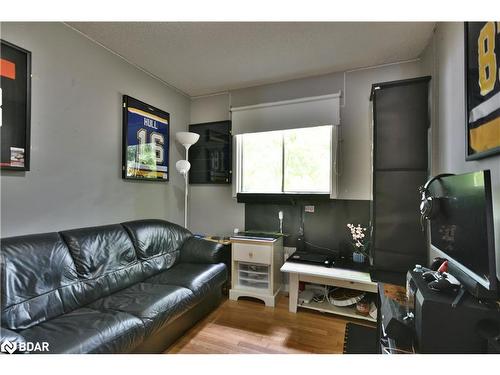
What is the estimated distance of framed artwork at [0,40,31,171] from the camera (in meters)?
1.51

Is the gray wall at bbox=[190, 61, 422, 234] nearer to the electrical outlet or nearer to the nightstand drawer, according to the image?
the nightstand drawer

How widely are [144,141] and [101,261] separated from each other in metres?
1.40

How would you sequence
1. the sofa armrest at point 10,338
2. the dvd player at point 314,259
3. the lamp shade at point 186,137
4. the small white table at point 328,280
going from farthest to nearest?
the lamp shade at point 186,137 < the dvd player at point 314,259 < the small white table at point 328,280 < the sofa armrest at point 10,338

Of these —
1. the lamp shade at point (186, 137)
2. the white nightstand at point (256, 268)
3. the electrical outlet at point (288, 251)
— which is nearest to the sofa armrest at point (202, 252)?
the white nightstand at point (256, 268)

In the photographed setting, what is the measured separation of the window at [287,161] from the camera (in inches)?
107

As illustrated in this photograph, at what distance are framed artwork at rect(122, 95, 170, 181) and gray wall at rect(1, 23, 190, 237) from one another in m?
0.08

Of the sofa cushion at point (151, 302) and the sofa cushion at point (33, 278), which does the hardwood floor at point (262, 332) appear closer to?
the sofa cushion at point (151, 302)

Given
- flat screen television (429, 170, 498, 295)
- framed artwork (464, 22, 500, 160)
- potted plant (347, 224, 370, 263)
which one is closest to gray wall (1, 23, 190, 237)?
potted plant (347, 224, 370, 263)

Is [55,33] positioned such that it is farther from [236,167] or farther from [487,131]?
[487,131]

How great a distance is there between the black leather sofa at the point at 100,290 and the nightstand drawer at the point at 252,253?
0.29 meters

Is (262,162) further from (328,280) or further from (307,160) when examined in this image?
(328,280)

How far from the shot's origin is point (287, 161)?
289cm
